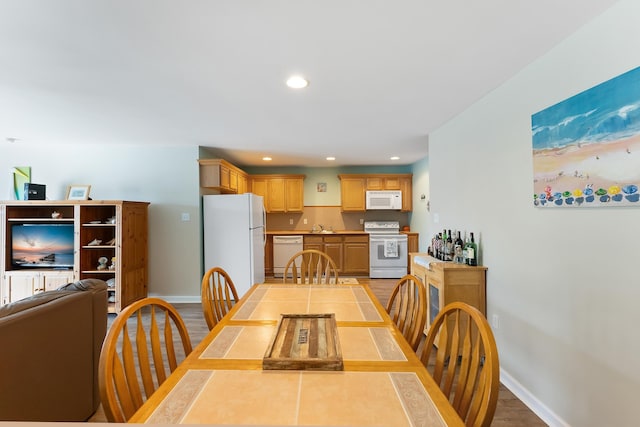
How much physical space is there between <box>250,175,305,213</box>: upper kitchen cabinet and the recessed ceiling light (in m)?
3.97

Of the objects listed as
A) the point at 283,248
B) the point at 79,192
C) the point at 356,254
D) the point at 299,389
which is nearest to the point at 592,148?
the point at 299,389

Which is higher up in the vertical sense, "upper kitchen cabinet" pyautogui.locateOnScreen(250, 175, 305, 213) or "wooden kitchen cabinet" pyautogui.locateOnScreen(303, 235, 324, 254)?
"upper kitchen cabinet" pyautogui.locateOnScreen(250, 175, 305, 213)

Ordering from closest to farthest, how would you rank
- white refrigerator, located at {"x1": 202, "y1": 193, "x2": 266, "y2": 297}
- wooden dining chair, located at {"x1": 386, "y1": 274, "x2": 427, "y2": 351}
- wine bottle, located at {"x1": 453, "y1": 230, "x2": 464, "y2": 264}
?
wooden dining chair, located at {"x1": 386, "y1": 274, "x2": 427, "y2": 351}
wine bottle, located at {"x1": 453, "y1": 230, "x2": 464, "y2": 264}
white refrigerator, located at {"x1": 202, "y1": 193, "x2": 266, "y2": 297}

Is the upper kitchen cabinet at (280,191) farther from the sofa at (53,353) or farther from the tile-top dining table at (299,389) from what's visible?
the tile-top dining table at (299,389)

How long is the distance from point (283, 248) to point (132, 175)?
2.78 m

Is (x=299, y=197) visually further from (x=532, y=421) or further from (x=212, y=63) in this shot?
(x=532, y=421)

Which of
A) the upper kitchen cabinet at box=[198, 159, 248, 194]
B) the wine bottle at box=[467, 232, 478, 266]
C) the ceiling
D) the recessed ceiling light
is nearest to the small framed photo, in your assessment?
the ceiling

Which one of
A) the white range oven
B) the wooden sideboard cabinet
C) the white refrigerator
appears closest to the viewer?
the wooden sideboard cabinet

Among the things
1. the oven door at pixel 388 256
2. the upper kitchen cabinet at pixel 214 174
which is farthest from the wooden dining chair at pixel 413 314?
the oven door at pixel 388 256

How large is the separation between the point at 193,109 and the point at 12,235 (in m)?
3.06

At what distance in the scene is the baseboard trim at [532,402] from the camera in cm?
188

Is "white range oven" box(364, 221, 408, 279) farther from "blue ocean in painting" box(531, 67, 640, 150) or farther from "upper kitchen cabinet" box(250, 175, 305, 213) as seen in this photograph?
"blue ocean in painting" box(531, 67, 640, 150)

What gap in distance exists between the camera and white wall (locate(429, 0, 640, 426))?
1.49m

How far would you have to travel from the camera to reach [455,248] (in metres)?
3.00
